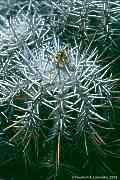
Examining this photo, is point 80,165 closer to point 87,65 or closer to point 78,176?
point 78,176

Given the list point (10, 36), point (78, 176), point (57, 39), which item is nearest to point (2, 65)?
point (10, 36)

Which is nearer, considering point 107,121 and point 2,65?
point 107,121

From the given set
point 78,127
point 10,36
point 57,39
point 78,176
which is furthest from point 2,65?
point 78,176

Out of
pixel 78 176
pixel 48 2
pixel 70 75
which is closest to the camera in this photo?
pixel 70 75

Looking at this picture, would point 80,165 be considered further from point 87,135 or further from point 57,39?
point 57,39

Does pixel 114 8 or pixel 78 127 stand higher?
pixel 114 8

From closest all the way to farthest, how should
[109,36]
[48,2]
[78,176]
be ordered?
[78,176], [109,36], [48,2]

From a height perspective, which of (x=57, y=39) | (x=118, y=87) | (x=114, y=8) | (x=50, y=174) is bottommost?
(x=50, y=174)
